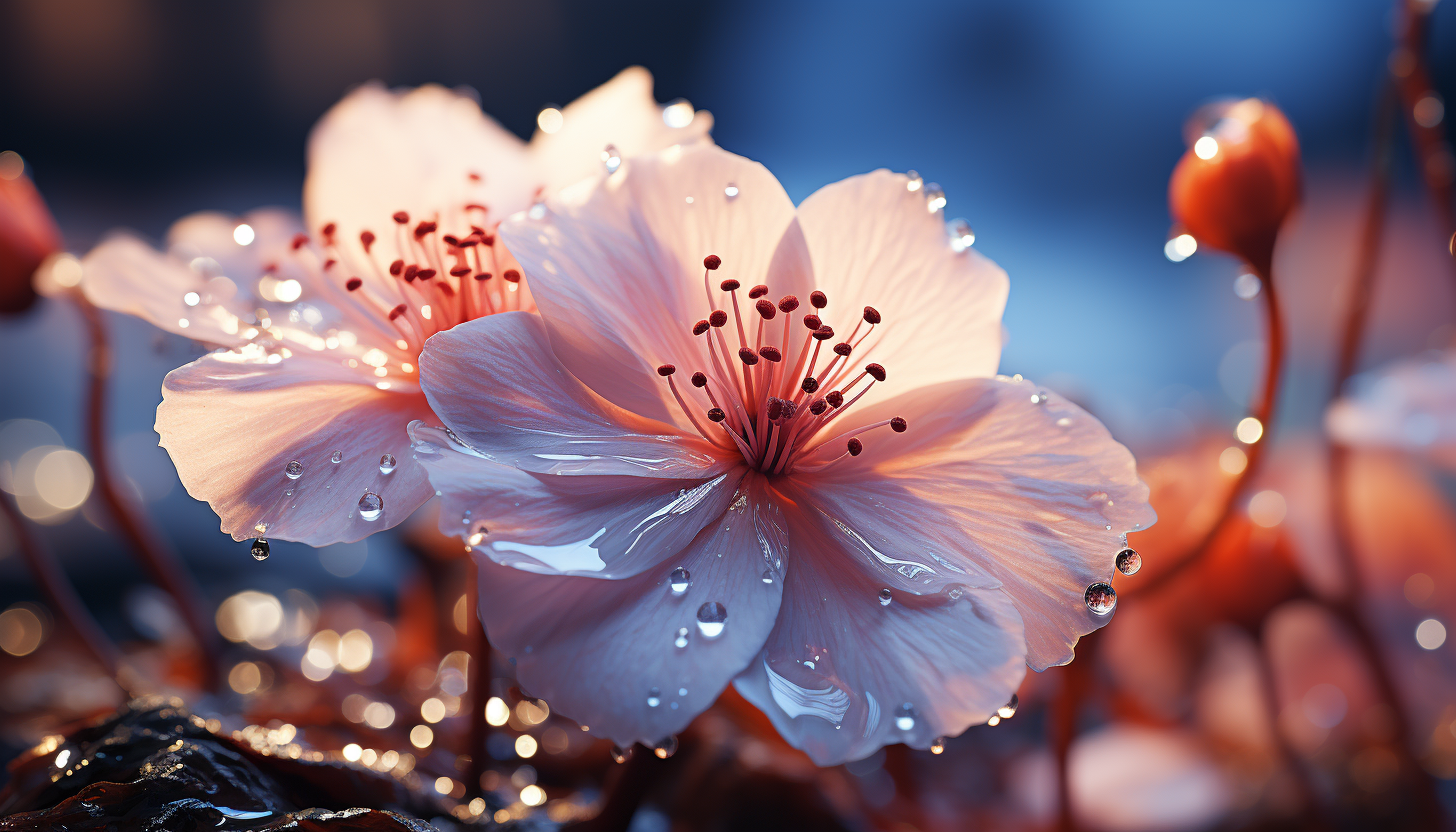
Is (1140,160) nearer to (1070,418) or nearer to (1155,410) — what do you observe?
(1155,410)

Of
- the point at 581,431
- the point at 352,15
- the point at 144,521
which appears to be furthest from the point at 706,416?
the point at 352,15

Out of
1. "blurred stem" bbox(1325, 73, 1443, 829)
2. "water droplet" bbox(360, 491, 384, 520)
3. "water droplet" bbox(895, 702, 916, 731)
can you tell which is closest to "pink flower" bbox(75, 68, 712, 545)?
"water droplet" bbox(360, 491, 384, 520)

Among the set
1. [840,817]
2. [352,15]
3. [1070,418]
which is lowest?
[840,817]

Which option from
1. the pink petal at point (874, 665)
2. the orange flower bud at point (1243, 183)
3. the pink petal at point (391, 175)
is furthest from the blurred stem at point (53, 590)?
the orange flower bud at point (1243, 183)

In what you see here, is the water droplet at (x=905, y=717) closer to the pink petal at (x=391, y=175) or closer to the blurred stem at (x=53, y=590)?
the pink petal at (x=391, y=175)

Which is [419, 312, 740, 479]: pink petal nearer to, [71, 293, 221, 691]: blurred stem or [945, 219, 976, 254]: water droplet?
[945, 219, 976, 254]: water droplet

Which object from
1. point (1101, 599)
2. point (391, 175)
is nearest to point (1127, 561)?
point (1101, 599)

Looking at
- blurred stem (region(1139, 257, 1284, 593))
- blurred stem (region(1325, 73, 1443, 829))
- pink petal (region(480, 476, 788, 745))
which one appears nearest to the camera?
pink petal (region(480, 476, 788, 745))
